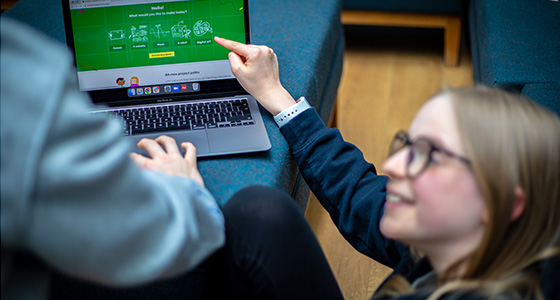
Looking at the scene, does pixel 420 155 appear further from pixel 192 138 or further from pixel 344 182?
pixel 192 138

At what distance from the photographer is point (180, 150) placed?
36.2 inches

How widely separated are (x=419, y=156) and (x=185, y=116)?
49 centimetres

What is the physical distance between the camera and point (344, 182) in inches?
36.7

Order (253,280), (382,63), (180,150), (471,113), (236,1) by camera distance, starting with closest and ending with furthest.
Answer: (471,113), (253,280), (180,150), (236,1), (382,63)

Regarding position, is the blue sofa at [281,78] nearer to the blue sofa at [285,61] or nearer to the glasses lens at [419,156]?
the blue sofa at [285,61]

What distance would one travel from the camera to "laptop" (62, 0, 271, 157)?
1.03m

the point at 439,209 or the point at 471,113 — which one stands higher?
the point at 471,113

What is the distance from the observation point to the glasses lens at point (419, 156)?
0.65m

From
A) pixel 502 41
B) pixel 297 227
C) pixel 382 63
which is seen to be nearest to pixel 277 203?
pixel 297 227

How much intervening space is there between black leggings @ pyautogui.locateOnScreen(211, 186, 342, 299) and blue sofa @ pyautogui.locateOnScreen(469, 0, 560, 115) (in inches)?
25.0

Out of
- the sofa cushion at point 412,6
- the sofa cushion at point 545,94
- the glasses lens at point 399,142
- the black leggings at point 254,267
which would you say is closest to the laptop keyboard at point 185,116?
the black leggings at point 254,267

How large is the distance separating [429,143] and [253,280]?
0.31 meters

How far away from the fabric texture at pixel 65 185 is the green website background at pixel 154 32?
0.55 metres

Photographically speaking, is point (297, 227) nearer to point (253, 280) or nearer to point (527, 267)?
point (253, 280)
